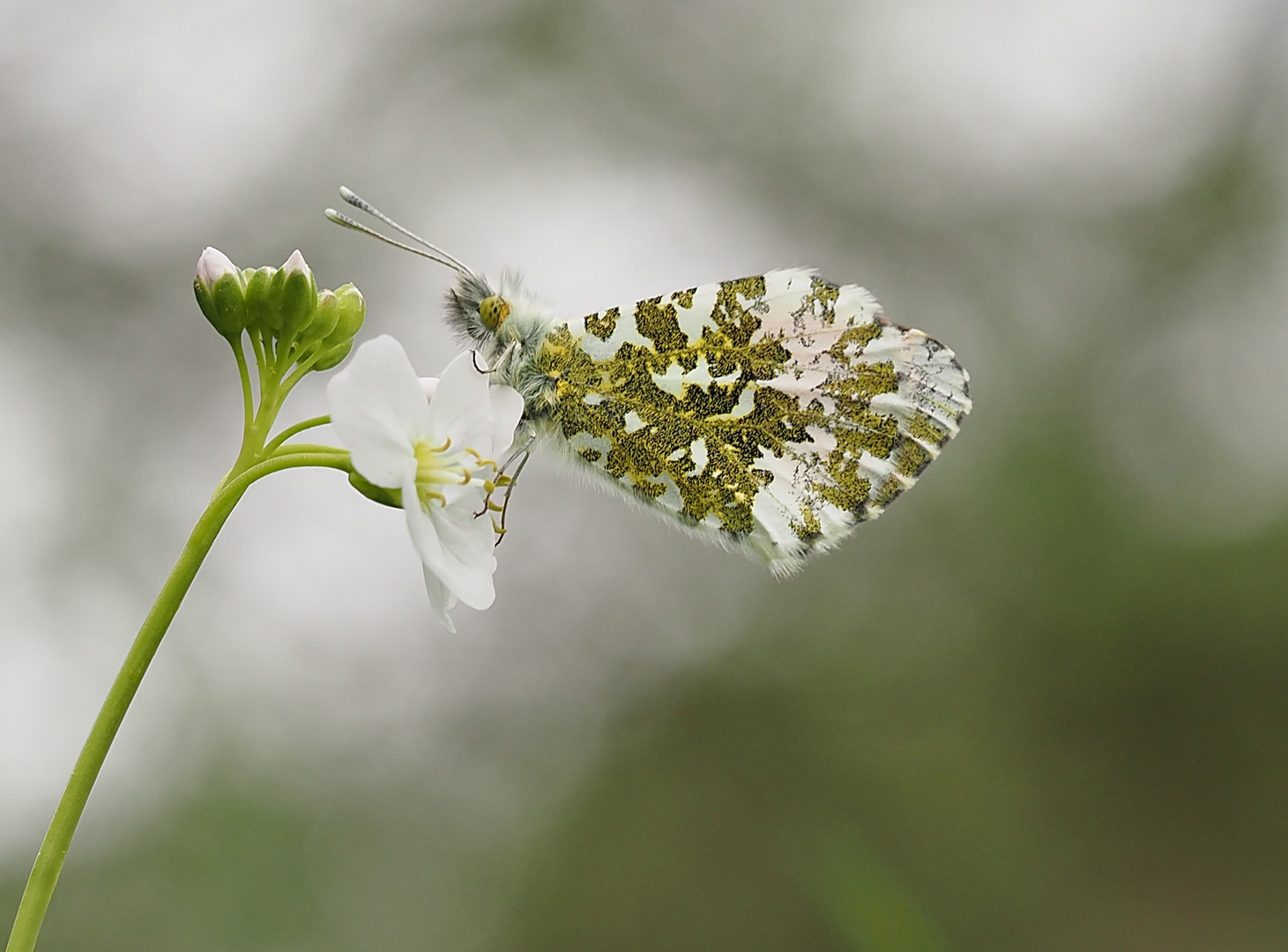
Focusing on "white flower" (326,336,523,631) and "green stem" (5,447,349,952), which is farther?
"white flower" (326,336,523,631)

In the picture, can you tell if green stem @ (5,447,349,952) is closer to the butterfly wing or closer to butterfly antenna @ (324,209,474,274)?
butterfly antenna @ (324,209,474,274)

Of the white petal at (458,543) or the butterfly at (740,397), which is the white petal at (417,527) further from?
the butterfly at (740,397)

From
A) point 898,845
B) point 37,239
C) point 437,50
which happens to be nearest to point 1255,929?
point 898,845

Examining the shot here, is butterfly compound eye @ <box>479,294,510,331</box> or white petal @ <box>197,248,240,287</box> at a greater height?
butterfly compound eye @ <box>479,294,510,331</box>

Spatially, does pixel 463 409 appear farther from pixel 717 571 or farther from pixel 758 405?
pixel 717 571

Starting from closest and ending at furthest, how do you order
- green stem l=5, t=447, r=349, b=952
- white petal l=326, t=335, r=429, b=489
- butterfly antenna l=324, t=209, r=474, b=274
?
1. green stem l=5, t=447, r=349, b=952
2. white petal l=326, t=335, r=429, b=489
3. butterfly antenna l=324, t=209, r=474, b=274

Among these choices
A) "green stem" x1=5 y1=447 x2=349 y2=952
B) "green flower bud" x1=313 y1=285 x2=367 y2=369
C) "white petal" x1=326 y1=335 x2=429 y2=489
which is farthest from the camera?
"green flower bud" x1=313 y1=285 x2=367 y2=369

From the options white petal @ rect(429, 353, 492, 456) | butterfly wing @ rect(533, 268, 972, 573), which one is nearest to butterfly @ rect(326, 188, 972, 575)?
butterfly wing @ rect(533, 268, 972, 573)
